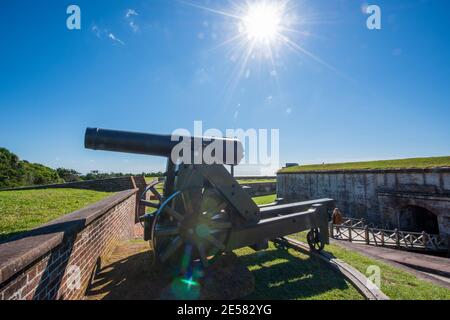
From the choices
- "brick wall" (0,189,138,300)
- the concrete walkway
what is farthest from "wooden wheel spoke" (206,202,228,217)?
the concrete walkway

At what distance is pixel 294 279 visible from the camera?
3.91 meters

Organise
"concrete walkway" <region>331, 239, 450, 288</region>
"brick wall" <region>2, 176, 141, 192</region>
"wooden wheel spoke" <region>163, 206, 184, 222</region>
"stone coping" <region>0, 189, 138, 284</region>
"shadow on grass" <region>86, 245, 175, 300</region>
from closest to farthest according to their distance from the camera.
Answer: "stone coping" <region>0, 189, 138, 284</region>
"shadow on grass" <region>86, 245, 175, 300</region>
"wooden wheel spoke" <region>163, 206, 184, 222</region>
"concrete walkway" <region>331, 239, 450, 288</region>
"brick wall" <region>2, 176, 141, 192</region>

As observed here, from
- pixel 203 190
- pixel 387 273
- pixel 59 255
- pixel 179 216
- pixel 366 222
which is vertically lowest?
pixel 366 222

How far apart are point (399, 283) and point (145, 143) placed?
4.83 m

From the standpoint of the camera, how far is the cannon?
361 cm

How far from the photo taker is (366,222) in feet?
54.9

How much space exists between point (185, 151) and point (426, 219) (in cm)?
1872

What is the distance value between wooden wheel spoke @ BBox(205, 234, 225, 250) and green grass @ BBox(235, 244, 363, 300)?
794 mm

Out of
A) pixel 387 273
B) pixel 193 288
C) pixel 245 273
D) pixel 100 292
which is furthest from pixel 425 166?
pixel 100 292

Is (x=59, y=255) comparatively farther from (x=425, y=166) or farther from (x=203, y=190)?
(x=425, y=166)

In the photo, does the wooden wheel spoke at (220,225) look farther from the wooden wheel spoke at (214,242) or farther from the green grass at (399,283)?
the green grass at (399,283)

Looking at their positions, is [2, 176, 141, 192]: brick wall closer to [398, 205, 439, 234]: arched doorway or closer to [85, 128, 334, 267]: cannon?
[85, 128, 334, 267]: cannon

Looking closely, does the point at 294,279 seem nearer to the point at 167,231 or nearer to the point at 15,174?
the point at 167,231

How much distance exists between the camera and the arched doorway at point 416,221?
50.1 ft
